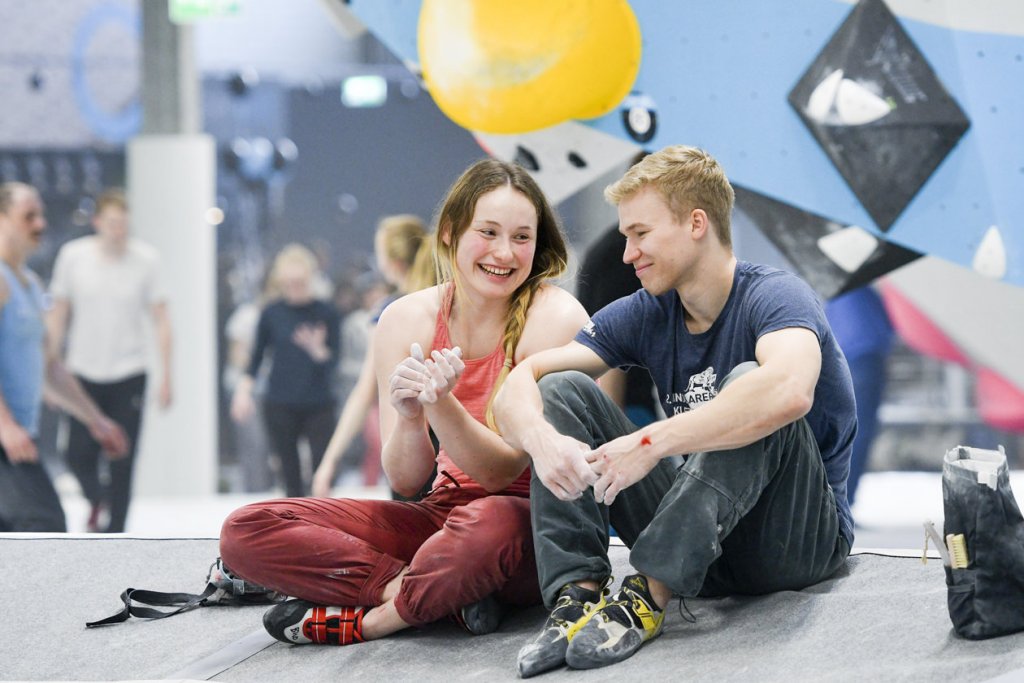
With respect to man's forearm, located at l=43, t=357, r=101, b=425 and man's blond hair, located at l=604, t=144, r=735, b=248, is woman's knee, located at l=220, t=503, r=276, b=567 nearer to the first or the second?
man's blond hair, located at l=604, t=144, r=735, b=248

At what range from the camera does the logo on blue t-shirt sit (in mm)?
1891

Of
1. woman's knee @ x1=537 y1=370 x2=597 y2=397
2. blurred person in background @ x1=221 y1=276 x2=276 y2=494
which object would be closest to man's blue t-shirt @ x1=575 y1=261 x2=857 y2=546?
woman's knee @ x1=537 y1=370 x2=597 y2=397

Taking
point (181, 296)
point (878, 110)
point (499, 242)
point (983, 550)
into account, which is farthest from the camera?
point (181, 296)

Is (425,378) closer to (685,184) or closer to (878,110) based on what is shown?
(685,184)

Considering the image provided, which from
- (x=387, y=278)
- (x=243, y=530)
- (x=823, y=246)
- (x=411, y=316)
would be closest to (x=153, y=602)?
(x=243, y=530)

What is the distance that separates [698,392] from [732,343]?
0.33 feet

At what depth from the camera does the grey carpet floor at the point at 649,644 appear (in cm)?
162

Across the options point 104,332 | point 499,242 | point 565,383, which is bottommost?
point 565,383

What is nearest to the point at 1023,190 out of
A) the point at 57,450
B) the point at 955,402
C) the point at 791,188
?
the point at 791,188

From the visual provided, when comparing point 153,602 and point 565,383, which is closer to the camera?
point 565,383

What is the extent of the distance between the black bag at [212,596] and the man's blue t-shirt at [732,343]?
2.82 ft

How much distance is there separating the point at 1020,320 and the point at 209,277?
3.17 meters

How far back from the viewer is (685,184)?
6.12 feet

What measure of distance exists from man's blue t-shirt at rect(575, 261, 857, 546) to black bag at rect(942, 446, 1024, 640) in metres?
0.26
